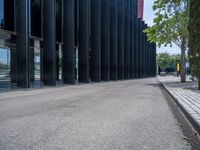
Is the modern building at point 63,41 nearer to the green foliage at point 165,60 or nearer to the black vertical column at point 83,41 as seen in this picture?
the black vertical column at point 83,41

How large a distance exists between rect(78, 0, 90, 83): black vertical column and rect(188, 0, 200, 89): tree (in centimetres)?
1922

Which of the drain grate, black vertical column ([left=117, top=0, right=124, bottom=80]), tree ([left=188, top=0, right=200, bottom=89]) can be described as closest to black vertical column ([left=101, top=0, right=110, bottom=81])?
black vertical column ([left=117, top=0, right=124, bottom=80])

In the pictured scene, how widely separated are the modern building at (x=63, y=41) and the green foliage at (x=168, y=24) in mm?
7417

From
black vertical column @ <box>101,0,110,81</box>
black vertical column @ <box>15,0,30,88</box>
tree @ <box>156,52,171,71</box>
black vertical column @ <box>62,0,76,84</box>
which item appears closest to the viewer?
black vertical column @ <box>15,0,30,88</box>

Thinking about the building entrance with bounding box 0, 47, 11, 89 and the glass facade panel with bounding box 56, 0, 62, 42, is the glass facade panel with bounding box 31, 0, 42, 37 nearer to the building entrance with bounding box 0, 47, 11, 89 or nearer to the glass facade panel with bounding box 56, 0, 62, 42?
the building entrance with bounding box 0, 47, 11, 89

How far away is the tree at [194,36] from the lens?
21.8 meters

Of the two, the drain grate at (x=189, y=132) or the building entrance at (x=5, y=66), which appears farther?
the building entrance at (x=5, y=66)

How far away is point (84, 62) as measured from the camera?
41.5 metres

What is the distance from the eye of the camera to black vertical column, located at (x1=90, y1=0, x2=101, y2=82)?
46.6 meters

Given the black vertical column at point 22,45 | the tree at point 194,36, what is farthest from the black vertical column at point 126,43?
the tree at point 194,36

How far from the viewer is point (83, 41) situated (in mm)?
41812

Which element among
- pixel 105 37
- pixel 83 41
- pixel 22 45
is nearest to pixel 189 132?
pixel 22 45

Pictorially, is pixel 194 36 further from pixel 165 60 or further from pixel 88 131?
pixel 165 60

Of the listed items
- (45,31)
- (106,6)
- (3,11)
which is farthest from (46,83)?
(106,6)
